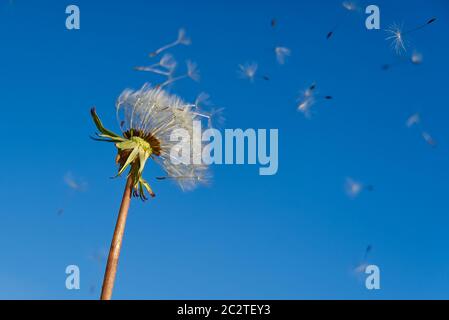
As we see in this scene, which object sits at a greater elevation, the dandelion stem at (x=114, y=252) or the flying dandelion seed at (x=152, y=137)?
the flying dandelion seed at (x=152, y=137)

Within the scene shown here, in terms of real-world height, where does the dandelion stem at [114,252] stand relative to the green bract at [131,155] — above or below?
below

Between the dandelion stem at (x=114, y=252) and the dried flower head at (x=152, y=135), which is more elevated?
the dried flower head at (x=152, y=135)

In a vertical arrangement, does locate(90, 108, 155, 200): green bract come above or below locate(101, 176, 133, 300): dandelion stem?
above

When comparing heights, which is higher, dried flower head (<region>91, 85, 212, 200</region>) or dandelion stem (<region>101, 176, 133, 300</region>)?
dried flower head (<region>91, 85, 212, 200</region>)

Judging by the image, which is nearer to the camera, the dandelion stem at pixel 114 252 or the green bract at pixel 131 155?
the dandelion stem at pixel 114 252

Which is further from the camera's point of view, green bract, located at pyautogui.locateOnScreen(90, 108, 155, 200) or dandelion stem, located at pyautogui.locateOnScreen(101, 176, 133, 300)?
green bract, located at pyautogui.locateOnScreen(90, 108, 155, 200)

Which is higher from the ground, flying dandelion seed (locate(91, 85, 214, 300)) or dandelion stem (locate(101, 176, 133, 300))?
flying dandelion seed (locate(91, 85, 214, 300))
